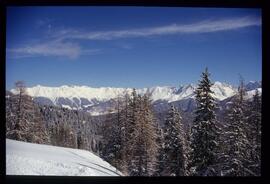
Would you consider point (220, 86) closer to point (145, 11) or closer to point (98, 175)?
point (145, 11)

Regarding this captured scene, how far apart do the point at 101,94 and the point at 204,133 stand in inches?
46.2

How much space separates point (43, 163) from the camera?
4.58m

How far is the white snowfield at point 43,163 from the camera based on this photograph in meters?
4.56

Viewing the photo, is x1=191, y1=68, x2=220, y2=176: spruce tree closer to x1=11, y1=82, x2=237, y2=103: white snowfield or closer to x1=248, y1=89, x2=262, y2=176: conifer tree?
x1=11, y1=82, x2=237, y2=103: white snowfield

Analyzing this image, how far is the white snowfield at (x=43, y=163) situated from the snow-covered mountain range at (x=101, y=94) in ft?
1.60

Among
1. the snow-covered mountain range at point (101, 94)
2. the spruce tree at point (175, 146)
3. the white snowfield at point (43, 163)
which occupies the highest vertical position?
Answer: the snow-covered mountain range at point (101, 94)

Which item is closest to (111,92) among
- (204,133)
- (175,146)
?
(175,146)

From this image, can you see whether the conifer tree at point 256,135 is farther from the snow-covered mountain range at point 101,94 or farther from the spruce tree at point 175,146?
the spruce tree at point 175,146

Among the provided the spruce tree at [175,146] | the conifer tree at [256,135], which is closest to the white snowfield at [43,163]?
the spruce tree at [175,146]

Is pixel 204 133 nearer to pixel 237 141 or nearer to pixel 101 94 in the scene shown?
pixel 237 141

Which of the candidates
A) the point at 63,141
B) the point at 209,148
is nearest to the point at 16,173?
the point at 63,141

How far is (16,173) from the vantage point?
15.0 ft

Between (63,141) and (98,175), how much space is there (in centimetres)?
51

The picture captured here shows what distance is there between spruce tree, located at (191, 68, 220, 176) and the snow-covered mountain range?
91 mm
